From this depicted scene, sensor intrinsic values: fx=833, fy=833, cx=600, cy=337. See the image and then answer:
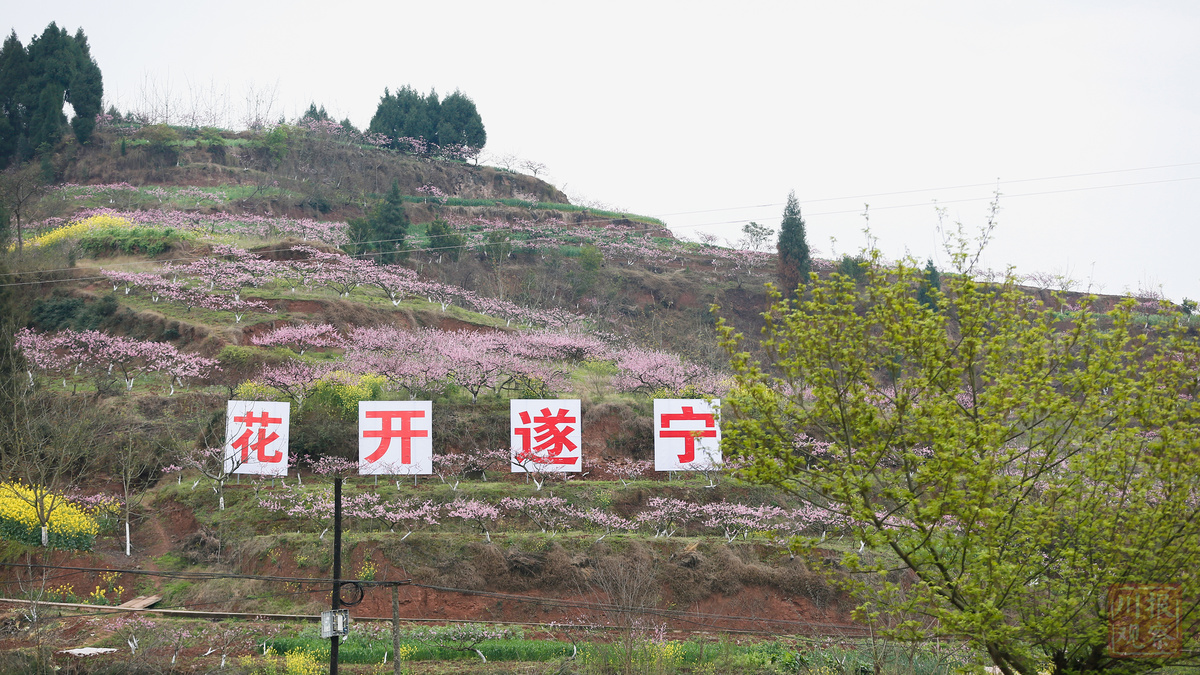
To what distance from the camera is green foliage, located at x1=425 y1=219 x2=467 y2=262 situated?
125ft

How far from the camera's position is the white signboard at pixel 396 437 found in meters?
16.4

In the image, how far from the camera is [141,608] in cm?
1373

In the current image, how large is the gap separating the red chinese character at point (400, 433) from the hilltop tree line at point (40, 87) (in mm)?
36253

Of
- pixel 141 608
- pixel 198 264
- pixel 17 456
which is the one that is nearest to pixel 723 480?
pixel 141 608

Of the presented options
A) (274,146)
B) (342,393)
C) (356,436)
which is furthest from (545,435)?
(274,146)

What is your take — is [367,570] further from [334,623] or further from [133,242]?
[133,242]

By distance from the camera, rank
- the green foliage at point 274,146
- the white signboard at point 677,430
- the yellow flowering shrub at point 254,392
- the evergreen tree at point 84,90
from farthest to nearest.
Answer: the green foliage at point 274,146 < the evergreen tree at point 84,90 < the yellow flowering shrub at point 254,392 < the white signboard at point 677,430

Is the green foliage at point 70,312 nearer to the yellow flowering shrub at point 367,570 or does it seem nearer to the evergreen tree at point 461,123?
the yellow flowering shrub at point 367,570

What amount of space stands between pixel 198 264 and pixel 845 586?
26.3 m

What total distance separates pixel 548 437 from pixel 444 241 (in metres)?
23.1

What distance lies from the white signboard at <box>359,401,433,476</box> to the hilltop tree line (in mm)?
36186

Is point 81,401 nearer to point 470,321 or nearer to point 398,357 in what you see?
point 398,357

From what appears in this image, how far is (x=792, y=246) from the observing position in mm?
38844

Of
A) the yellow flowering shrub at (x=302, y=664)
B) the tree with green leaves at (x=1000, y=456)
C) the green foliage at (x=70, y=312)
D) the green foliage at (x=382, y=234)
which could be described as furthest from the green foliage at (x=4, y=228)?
the tree with green leaves at (x=1000, y=456)
